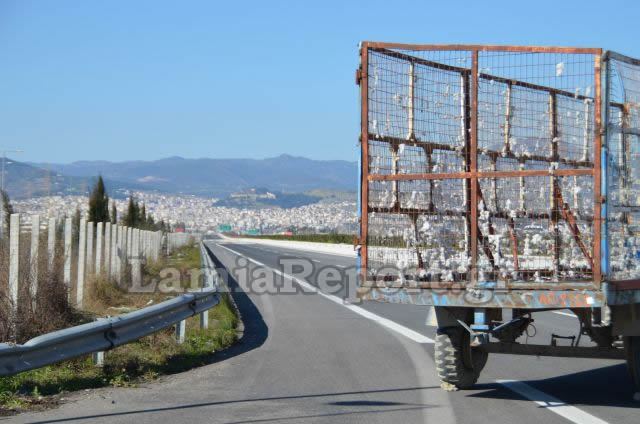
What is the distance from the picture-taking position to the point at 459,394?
1000 centimetres

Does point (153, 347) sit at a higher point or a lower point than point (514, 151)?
lower

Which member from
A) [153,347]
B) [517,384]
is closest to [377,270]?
[517,384]

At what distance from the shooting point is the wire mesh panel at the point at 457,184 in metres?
9.24

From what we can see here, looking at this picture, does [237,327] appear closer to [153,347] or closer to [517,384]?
[153,347]

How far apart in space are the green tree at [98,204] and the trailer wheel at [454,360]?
30967 millimetres

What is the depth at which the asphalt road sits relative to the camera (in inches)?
345

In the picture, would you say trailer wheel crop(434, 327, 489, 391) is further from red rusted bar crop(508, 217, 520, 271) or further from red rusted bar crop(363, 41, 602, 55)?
red rusted bar crop(363, 41, 602, 55)

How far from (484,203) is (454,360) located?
5.46 ft

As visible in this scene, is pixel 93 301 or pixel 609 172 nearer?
pixel 609 172

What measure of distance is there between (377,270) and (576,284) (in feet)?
Result: 6.54

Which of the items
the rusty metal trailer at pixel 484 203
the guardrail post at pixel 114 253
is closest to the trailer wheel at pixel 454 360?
the rusty metal trailer at pixel 484 203

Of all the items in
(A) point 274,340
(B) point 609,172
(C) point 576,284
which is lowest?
(A) point 274,340

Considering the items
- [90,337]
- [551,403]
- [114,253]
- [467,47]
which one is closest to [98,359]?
[90,337]

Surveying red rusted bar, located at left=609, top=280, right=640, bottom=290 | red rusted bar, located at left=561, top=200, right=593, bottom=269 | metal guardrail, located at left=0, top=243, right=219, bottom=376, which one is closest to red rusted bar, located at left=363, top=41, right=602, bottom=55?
red rusted bar, located at left=561, top=200, right=593, bottom=269
